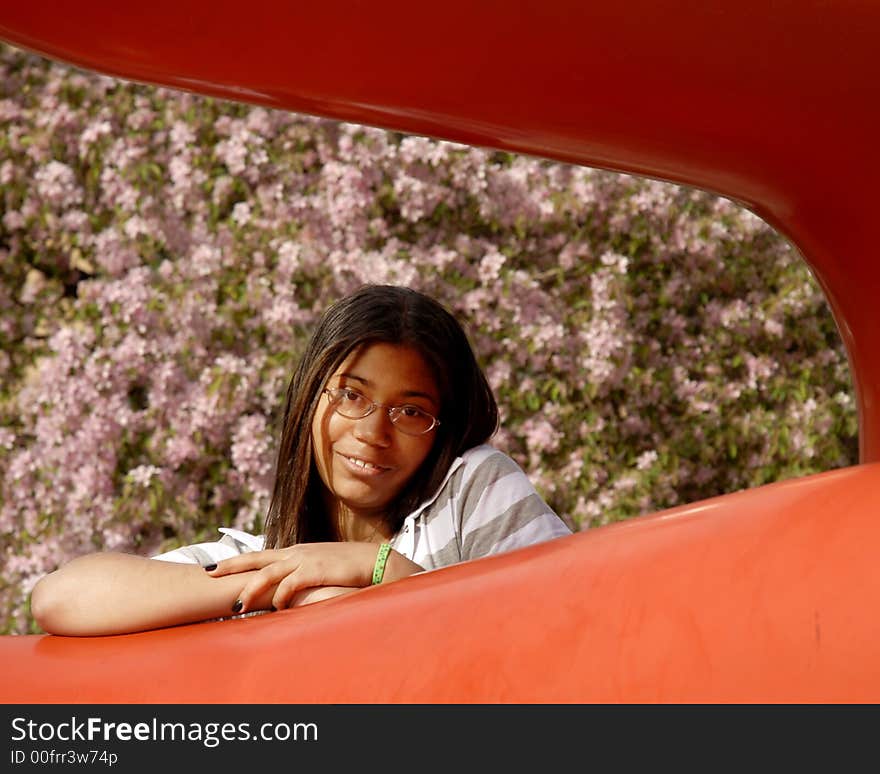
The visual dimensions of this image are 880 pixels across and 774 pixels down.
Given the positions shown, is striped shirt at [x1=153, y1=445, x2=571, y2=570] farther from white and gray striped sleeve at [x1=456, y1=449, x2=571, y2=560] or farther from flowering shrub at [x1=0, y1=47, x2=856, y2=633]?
flowering shrub at [x1=0, y1=47, x2=856, y2=633]

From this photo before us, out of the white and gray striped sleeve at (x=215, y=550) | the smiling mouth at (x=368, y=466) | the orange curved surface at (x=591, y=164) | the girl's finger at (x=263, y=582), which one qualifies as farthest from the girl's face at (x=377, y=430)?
the orange curved surface at (x=591, y=164)

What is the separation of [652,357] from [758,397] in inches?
12.0

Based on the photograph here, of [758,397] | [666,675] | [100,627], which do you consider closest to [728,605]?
[666,675]

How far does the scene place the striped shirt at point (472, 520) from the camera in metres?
1.23

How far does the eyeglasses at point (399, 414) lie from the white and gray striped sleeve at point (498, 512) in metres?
0.07

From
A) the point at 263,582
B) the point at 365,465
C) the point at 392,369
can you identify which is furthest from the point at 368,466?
the point at 263,582

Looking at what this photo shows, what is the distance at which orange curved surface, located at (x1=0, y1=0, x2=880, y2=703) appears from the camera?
387 mm

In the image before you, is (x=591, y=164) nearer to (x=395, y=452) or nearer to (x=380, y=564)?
(x=380, y=564)

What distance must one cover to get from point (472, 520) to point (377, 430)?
137mm

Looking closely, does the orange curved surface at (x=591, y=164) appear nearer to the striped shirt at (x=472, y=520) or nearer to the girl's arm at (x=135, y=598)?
the girl's arm at (x=135, y=598)

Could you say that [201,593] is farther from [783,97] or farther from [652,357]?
[652,357]

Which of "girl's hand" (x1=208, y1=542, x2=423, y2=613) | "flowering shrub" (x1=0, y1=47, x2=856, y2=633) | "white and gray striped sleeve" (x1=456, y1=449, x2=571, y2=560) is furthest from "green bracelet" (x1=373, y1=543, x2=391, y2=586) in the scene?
"flowering shrub" (x1=0, y1=47, x2=856, y2=633)

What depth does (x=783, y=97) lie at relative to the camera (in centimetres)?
52
